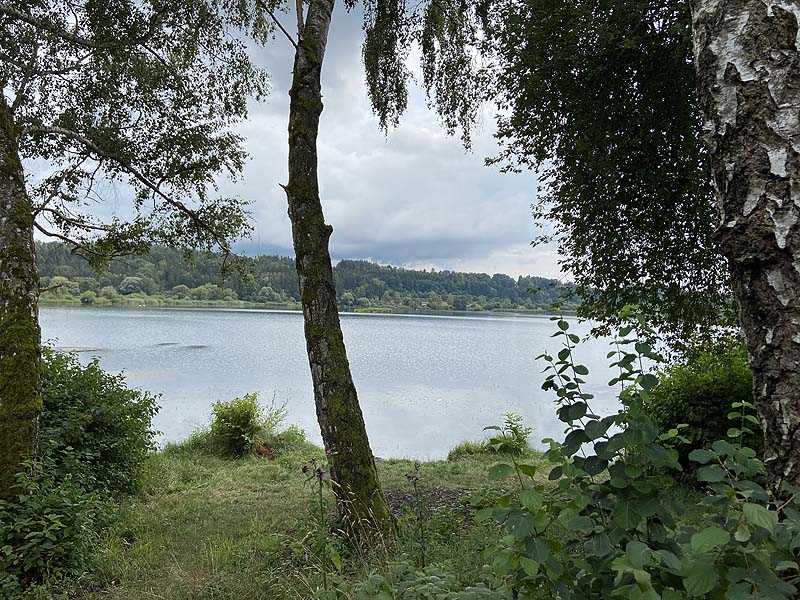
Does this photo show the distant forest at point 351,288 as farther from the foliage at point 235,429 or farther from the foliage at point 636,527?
the foliage at point 636,527

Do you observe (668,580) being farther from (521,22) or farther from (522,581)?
(521,22)

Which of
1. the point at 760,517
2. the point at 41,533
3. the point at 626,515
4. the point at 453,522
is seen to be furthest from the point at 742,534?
the point at 41,533

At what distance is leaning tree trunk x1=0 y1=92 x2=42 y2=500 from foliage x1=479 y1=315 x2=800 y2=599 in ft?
13.9

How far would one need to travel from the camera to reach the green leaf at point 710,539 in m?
1.13

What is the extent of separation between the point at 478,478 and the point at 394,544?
3990 mm

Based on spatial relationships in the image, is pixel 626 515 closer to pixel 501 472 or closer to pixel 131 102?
pixel 501 472

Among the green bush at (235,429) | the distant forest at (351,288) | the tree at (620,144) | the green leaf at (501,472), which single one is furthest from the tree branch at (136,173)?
the distant forest at (351,288)

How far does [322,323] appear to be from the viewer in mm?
4891

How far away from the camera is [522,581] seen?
1.54m

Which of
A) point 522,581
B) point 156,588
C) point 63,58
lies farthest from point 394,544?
point 63,58

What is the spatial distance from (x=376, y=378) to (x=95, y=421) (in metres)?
20.8

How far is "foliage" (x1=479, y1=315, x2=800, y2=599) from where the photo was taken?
3.92 ft

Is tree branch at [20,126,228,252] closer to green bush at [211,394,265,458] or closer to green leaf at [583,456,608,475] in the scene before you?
green bush at [211,394,265,458]

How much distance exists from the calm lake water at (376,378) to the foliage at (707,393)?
5.01ft
